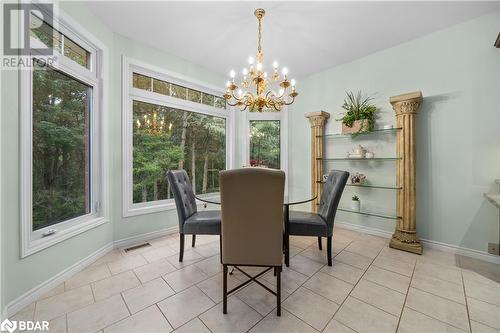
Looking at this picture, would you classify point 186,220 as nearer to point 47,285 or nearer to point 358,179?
point 47,285

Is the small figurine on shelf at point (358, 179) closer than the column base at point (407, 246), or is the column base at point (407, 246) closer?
the column base at point (407, 246)

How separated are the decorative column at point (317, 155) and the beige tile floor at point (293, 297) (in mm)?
1256

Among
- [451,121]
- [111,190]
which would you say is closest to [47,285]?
[111,190]

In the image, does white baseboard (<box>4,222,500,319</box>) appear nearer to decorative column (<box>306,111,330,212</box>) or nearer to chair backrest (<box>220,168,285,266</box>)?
decorative column (<box>306,111,330,212</box>)

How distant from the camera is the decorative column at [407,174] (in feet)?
8.31

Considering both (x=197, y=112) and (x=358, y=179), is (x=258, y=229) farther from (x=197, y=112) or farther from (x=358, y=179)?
(x=197, y=112)

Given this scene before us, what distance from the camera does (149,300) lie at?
1.63 metres

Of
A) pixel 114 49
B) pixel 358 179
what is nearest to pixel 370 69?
pixel 358 179

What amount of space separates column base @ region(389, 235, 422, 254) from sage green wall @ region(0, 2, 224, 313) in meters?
3.19

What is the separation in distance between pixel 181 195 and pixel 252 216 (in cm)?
112

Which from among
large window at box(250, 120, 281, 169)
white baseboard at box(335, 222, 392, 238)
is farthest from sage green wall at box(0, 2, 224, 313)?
white baseboard at box(335, 222, 392, 238)

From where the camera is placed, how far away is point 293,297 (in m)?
1.66

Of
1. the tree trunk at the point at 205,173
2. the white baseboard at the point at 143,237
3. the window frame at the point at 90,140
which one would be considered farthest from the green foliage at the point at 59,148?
the tree trunk at the point at 205,173

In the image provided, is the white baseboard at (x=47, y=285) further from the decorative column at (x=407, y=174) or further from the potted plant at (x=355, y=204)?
the decorative column at (x=407, y=174)
